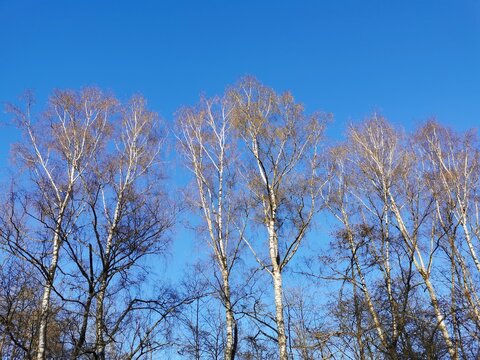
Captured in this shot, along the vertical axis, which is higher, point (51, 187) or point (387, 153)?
point (387, 153)

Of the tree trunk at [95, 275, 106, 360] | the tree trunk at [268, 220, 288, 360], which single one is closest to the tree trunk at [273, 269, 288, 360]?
the tree trunk at [268, 220, 288, 360]

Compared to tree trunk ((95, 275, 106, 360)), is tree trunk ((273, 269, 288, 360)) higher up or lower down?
higher up

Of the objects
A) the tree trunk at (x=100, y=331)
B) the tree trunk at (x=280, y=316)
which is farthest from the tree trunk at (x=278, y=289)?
the tree trunk at (x=100, y=331)

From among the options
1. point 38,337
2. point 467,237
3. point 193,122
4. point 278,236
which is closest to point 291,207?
point 278,236

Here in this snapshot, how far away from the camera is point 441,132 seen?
59.3 ft

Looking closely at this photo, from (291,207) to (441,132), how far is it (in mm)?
8188

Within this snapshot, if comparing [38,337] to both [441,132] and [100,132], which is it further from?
[441,132]

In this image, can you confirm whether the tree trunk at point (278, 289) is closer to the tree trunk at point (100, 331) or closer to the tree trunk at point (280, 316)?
the tree trunk at point (280, 316)

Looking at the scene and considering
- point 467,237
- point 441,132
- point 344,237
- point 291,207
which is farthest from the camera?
point 441,132

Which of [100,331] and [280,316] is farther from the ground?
[280,316]

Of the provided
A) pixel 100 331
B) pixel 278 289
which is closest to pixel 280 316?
pixel 278 289

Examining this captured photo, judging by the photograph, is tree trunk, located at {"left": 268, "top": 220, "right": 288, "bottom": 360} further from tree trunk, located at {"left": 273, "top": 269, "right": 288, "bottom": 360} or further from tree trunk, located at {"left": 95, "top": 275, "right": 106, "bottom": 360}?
tree trunk, located at {"left": 95, "top": 275, "right": 106, "bottom": 360}

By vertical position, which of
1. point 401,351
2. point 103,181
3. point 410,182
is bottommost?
point 401,351

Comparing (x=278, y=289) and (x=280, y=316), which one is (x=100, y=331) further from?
(x=278, y=289)
